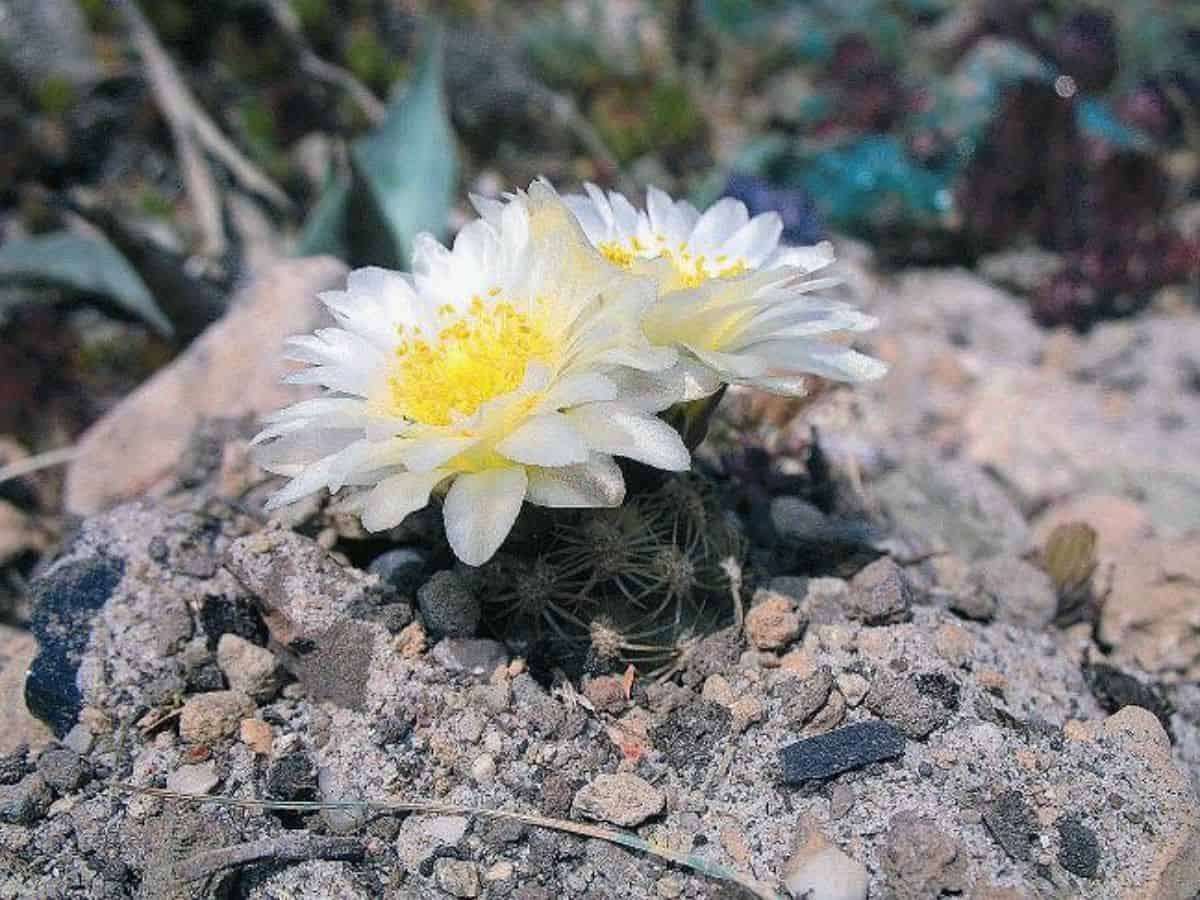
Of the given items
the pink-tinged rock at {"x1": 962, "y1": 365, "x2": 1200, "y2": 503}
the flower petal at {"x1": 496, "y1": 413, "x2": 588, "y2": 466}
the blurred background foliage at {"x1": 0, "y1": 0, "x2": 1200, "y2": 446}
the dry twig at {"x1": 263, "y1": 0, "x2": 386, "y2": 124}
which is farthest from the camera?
the dry twig at {"x1": 263, "y1": 0, "x2": 386, "y2": 124}

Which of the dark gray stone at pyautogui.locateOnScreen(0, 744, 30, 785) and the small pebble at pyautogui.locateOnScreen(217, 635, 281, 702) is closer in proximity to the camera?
the dark gray stone at pyautogui.locateOnScreen(0, 744, 30, 785)

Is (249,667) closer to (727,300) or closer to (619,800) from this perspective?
(619,800)

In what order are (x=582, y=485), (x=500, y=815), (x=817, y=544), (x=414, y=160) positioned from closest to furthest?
(x=582, y=485)
(x=500, y=815)
(x=817, y=544)
(x=414, y=160)

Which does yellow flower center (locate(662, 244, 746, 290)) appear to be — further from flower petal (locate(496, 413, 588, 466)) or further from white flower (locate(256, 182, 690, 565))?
flower petal (locate(496, 413, 588, 466))

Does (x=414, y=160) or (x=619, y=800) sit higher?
(x=414, y=160)

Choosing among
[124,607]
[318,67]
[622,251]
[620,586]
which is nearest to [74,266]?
→ [318,67]

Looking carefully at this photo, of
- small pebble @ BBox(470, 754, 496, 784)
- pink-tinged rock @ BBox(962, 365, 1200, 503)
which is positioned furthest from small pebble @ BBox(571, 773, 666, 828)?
pink-tinged rock @ BBox(962, 365, 1200, 503)

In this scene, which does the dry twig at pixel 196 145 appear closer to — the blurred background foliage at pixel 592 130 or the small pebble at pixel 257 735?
the blurred background foliage at pixel 592 130
